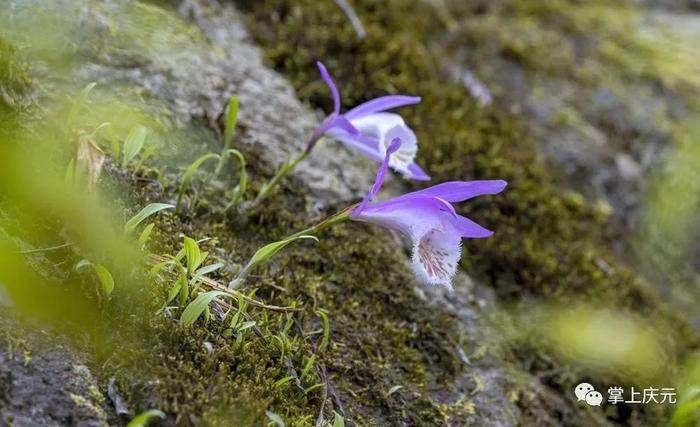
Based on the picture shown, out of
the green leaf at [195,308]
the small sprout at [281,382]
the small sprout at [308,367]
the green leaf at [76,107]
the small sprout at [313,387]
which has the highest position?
the green leaf at [76,107]

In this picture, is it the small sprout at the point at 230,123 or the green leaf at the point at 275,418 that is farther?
the small sprout at the point at 230,123

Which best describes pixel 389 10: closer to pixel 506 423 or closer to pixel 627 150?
pixel 627 150

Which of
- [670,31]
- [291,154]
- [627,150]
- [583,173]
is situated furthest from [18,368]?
[670,31]

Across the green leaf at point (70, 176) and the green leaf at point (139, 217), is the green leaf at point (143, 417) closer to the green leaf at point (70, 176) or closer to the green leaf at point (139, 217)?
the green leaf at point (139, 217)

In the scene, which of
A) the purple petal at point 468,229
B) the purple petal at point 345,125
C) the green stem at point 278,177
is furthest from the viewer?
the green stem at point 278,177

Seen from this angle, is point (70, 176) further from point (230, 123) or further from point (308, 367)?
point (308, 367)

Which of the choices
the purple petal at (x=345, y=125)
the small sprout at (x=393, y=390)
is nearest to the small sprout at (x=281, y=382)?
the small sprout at (x=393, y=390)
